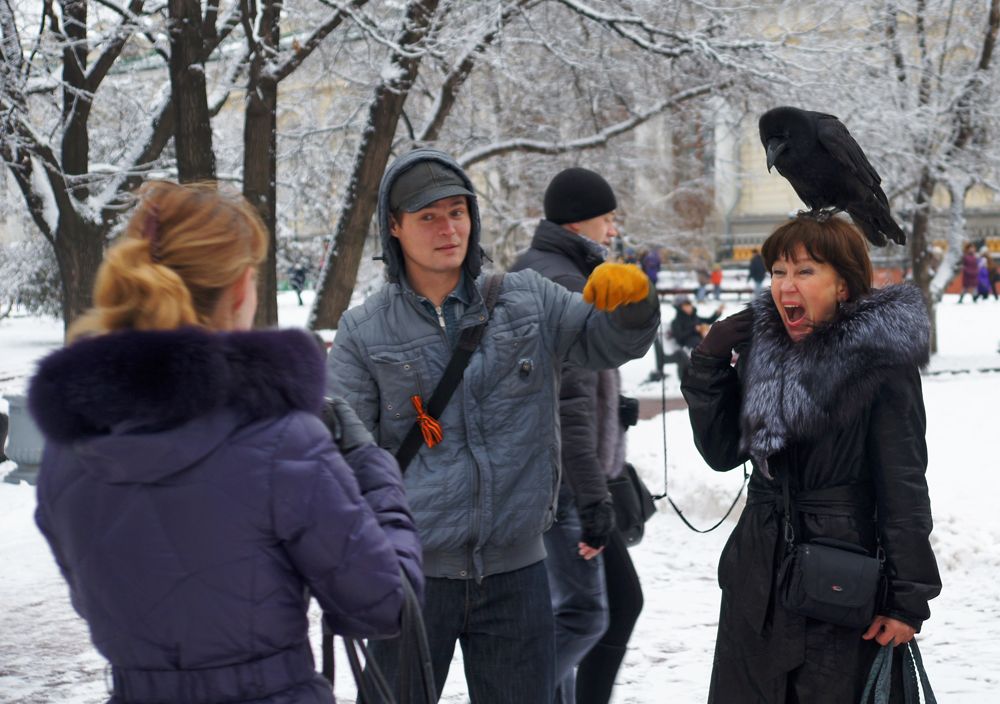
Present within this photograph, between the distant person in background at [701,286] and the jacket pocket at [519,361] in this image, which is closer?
the jacket pocket at [519,361]

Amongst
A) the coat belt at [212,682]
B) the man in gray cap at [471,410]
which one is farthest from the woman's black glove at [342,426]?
the man in gray cap at [471,410]

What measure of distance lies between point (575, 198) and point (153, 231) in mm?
2613

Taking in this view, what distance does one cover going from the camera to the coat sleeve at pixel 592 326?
10.1 feet

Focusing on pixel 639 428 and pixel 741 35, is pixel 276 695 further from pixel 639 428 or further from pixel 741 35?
pixel 741 35

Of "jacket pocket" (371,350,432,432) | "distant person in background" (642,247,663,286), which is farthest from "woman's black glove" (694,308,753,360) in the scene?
"distant person in background" (642,247,663,286)

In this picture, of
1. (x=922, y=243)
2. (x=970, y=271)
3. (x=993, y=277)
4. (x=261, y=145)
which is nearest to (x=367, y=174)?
(x=261, y=145)

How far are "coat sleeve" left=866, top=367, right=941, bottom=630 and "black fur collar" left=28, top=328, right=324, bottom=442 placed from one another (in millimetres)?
1745

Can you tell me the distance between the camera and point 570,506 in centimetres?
414

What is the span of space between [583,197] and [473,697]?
1946mm

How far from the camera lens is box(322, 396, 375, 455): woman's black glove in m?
2.22

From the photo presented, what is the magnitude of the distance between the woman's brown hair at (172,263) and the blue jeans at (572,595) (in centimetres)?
220

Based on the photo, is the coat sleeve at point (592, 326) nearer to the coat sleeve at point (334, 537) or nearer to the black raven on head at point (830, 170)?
the black raven on head at point (830, 170)

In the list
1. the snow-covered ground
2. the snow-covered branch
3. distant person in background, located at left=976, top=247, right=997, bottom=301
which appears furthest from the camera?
distant person in background, located at left=976, top=247, right=997, bottom=301

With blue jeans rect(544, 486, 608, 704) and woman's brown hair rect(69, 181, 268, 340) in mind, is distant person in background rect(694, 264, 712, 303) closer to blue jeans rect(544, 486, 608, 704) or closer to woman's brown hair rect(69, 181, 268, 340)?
blue jeans rect(544, 486, 608, 704)
